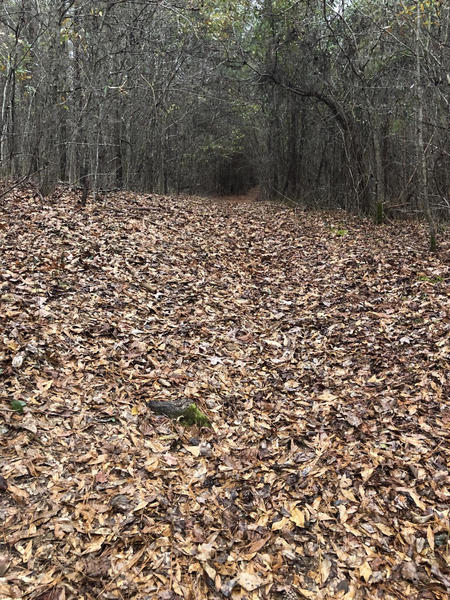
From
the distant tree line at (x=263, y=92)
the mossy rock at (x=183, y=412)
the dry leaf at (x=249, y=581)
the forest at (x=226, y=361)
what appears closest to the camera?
the dry leaf at (x=249, y=581)

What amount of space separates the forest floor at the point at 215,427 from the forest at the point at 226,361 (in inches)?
0.7

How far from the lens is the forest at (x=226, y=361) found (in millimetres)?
2684

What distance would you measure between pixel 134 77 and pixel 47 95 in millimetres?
4382

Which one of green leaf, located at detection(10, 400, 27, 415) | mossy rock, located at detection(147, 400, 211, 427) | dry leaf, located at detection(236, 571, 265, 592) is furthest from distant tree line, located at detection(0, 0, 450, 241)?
dry leaf, located at detection(236, 571, 265, 592)

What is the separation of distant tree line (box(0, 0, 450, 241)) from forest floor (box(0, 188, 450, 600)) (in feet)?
9.22

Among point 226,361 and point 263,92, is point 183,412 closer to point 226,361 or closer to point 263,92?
point 226,361

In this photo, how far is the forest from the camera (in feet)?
8.80

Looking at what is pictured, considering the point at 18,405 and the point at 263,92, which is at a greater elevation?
the point at 263,92

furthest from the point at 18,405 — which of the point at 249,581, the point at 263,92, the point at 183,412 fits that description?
the point at 263,92

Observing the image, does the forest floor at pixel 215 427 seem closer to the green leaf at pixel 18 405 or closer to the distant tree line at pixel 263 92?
the green leaf at pixel 18 405

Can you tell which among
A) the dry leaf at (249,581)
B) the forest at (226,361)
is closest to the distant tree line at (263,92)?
the forest at (226,361)

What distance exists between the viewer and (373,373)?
462 centimetres

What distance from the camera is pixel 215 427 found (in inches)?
153

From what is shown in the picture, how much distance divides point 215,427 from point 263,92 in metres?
13.4
